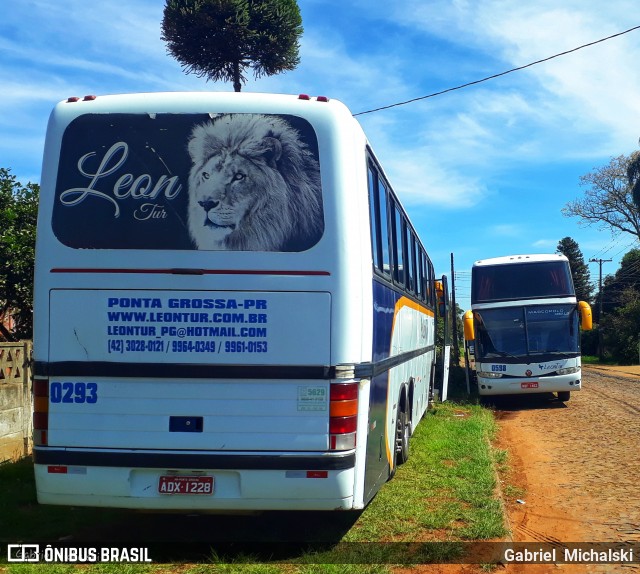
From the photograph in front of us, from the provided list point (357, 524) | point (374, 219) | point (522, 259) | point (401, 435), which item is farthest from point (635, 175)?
point (357, 524)

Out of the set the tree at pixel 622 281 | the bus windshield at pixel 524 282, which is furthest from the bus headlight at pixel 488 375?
the tree at pixel 622 281

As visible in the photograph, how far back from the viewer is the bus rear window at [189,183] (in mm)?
5570

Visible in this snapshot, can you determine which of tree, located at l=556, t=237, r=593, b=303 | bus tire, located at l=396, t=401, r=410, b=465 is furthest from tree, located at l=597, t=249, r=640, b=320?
bus tire, located at l=396, t=401, r=410, b=465

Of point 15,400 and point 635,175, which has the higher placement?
point 635,175

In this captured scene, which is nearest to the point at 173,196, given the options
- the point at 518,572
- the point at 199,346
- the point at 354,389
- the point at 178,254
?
the point at 178,254

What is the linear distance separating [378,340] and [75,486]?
2722mm

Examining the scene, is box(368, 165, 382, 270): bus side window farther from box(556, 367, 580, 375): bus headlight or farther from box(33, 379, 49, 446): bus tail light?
box(556, 367, 580, 375): bus headlight

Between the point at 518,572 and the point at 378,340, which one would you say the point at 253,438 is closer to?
the point at 378,340

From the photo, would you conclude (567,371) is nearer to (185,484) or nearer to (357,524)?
(357,524)

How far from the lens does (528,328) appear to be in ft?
57.9

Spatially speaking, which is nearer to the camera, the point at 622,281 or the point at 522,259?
the point at 522,259

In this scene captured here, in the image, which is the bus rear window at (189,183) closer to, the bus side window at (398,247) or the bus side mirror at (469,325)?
the bus side window at (398,247)

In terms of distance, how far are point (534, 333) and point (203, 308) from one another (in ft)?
44.3

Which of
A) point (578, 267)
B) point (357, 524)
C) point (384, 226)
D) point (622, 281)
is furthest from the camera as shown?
point (578, 267)
